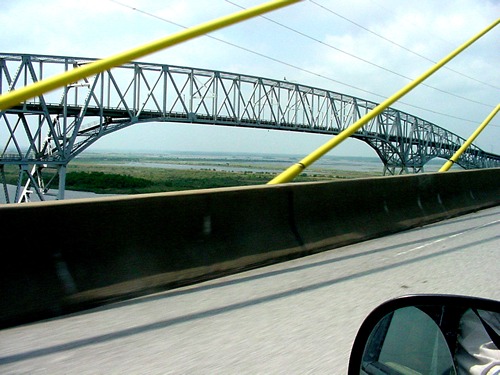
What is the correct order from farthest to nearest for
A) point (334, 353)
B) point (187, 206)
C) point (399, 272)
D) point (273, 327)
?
point (399, 272), point (187, 206), point (273, 327), point (334, 353)

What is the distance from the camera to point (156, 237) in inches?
282

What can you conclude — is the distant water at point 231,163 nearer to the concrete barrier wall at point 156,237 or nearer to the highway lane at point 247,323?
the concrete barrier wall at point 156,237

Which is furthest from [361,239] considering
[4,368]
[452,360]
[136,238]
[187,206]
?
[452,360]

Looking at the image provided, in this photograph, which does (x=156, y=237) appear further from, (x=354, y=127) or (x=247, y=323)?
(x=354, y=127)

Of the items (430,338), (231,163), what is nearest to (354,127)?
(430,338)

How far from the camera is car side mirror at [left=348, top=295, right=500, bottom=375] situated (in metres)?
2.24

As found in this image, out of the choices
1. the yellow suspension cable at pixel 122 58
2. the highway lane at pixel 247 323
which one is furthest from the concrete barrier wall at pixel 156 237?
the yellow suspension cable at pixel 122 58

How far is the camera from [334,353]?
505 cm

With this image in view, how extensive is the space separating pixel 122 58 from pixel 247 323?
10.6 ft

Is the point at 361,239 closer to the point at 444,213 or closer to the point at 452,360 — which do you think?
the point at 444,213

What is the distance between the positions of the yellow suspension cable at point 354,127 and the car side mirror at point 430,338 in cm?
740

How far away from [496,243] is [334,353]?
7595mm

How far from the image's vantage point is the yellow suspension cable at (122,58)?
5.86 m

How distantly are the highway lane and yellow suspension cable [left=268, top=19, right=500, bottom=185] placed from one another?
1907 mm
